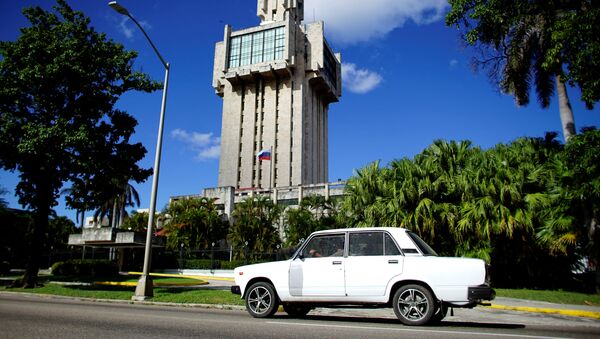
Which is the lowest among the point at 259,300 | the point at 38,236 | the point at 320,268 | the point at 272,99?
the point at 259,300

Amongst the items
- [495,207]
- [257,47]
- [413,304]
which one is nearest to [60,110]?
[413,304]

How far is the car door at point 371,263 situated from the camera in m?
7.78

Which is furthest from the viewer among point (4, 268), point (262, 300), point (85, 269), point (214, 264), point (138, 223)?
point (138, 223)

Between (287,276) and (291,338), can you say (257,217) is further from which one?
(291,338)

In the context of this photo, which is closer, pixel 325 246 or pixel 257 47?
pixel 325 246

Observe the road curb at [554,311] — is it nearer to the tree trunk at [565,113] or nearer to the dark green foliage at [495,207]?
the dark green foliage at [495,207]

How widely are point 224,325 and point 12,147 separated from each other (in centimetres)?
1582

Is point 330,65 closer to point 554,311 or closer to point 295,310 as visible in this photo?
point 554,311

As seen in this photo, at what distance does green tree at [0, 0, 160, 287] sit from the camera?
17844mm

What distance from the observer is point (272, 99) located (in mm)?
82875

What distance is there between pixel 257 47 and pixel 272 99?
10955mm

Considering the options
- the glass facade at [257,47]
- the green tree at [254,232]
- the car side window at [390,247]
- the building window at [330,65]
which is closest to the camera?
the car side window at [390,247]

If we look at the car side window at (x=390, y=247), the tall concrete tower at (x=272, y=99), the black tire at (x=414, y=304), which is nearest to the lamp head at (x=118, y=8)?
the car side window at (x=390, y=247)

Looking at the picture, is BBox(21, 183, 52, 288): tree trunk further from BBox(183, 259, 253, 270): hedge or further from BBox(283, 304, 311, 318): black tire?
BBox(183, 259, 253, 270): hedge
